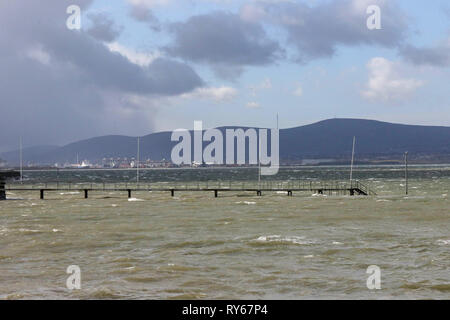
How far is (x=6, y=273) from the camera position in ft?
80.0

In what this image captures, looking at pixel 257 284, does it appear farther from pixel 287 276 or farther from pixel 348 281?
pixel 348 281

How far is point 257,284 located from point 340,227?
2279 cm

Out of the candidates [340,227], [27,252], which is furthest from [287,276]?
[340,227]

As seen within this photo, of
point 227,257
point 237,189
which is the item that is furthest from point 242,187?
point 227,257

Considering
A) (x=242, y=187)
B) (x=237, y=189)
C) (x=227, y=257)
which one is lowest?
(x=242, y=187)
